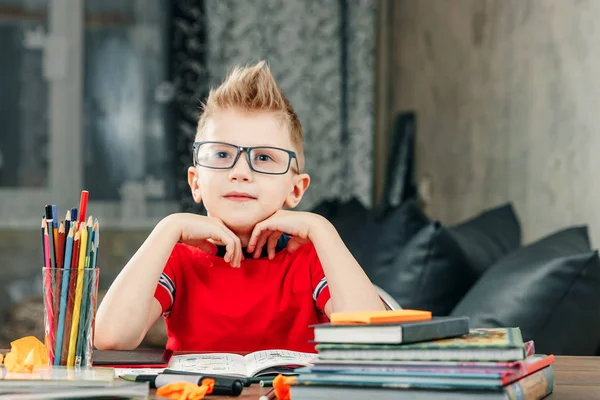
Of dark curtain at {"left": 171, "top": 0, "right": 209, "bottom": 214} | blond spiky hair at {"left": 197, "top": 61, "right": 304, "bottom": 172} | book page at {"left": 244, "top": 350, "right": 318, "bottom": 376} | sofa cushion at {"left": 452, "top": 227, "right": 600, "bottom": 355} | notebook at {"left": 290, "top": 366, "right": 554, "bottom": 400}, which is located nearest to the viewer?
notebook at {"left": 290, "top": 366, "right": 554, "bottom": 400}

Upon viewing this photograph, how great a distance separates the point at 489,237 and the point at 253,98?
1151 mm

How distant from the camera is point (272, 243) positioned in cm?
144

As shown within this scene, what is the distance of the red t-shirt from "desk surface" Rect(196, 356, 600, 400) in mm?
400

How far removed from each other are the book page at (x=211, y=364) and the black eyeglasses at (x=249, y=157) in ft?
1.01

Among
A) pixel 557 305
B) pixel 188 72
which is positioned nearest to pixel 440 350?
pixel 557 305

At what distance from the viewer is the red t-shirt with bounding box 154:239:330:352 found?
1421 millimetres

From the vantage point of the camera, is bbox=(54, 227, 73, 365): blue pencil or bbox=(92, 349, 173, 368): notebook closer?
bbox=(54, 227, 73, 365): blue pencil

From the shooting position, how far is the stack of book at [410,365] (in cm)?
78

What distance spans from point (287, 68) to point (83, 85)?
0.98m

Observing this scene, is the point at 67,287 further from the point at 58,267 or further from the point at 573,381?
the point at 573,381

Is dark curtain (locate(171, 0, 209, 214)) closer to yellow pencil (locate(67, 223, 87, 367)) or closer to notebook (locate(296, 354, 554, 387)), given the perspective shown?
yellow pencil (locate(67, 223, 87, 367))

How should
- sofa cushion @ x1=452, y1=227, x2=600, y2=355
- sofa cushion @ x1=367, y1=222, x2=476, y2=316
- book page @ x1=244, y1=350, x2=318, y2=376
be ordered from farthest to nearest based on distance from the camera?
1. sofa cushion @ x1=367, y1=222, x2=476, y2=316
2. sofa cushion @ x1=452, y1=227, x2=600, y2=355
3. book page @ x1=244, y1=350, x2=318, y2=376

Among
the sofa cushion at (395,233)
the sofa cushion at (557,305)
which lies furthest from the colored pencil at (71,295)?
the sofa cushion at (395,233)

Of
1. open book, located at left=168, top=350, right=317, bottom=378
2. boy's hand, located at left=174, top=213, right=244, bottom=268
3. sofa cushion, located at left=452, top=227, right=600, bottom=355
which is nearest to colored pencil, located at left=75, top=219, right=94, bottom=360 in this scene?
open book, located at left=168, top=350, right=317, bottom=378
